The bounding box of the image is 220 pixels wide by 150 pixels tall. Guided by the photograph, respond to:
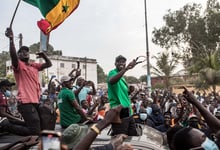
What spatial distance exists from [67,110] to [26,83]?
2.27 ft

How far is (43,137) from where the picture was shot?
200 cm

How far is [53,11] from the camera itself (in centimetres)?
597

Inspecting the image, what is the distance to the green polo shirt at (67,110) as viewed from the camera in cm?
450

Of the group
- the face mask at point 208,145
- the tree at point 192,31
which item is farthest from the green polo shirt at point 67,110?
the tree at point 192,31

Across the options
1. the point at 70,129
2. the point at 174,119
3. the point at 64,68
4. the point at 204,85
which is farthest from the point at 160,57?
the point at 64,68

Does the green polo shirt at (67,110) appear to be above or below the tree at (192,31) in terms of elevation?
below

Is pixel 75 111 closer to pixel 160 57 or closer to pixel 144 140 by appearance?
pixel 144 140

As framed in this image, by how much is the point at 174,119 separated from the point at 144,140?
4113mm

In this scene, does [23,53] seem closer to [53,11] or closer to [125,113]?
[125,113]

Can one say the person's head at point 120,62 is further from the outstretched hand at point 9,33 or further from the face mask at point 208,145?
the face mask at point 208,145

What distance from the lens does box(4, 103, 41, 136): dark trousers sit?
3.86 metres

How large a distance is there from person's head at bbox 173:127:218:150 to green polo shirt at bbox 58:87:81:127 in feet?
7.22

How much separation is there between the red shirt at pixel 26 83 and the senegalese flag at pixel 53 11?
1.90 metres

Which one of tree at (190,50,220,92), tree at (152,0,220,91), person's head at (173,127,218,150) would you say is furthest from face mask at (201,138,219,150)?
tree at (152,0,220,91)
